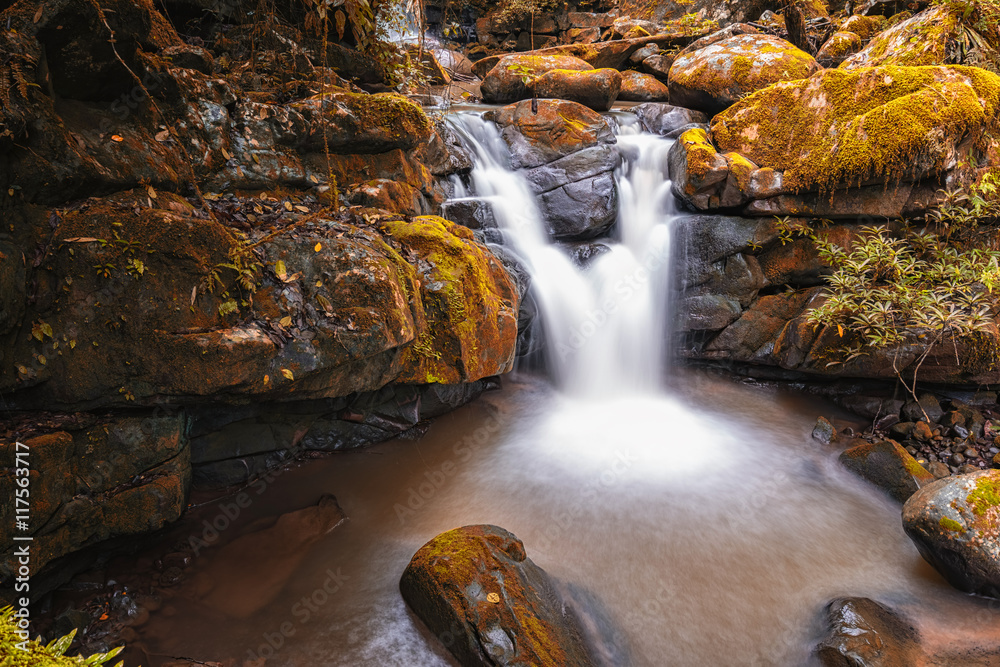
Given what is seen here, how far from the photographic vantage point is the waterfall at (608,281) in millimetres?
6965

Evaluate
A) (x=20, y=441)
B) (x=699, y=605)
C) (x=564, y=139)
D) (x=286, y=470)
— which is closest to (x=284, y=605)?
(x=286, y=470)

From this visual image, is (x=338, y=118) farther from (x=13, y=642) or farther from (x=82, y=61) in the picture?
(x=13, y=642)

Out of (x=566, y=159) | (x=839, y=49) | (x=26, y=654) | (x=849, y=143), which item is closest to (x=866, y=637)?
(x=26, y=654)

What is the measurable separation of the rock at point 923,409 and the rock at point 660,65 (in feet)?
30.3

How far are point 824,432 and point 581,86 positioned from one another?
25.1ft

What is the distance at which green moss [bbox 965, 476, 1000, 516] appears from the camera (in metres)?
3.68

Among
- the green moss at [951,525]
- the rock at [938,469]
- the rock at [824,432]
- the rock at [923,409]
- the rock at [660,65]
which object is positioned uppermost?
the rock at [660,65]

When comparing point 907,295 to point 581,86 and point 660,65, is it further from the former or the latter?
point 660,65

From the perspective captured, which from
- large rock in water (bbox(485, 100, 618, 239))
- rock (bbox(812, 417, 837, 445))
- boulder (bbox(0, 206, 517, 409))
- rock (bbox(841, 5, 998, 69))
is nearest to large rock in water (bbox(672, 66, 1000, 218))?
rock (bbox(841, 5, 998, 69))

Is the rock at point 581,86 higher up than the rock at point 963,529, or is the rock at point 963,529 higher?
the rock at point 581,86

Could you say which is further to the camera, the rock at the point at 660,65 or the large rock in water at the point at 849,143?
the rock at the point at 660,65

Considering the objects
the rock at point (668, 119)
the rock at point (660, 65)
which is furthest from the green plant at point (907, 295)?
the rock at point (660, 65)

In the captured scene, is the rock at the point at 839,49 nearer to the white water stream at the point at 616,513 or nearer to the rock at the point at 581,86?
the rock at the point at 581,86

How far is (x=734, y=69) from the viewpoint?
28.7 ft
